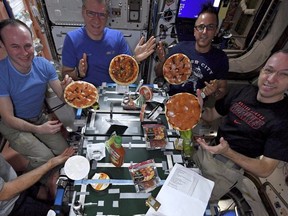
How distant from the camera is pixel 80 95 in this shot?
217 cm

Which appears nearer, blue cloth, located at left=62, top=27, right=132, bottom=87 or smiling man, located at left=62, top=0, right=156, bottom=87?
smiling man, located at left=62, top=0, right=156, bottom=87

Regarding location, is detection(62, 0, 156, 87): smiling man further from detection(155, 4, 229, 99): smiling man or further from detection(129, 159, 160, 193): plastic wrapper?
detection(129, 159, 160, 193): plastic wrapper

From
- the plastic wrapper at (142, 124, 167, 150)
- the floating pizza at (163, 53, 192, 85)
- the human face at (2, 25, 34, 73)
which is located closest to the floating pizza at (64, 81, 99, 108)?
the human face at (2, 25, 34, 73)

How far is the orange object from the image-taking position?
170cm

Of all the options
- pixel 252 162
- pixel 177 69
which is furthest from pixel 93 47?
pixel 252 162

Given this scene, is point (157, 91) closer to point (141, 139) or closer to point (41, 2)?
point (141, 139)

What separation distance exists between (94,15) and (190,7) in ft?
6.00

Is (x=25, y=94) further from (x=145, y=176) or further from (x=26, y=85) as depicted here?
(x=145, y=176)

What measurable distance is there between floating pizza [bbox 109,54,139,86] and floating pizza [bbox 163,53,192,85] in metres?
0.37

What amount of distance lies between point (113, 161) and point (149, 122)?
0.61 metres

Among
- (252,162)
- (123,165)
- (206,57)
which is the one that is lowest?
(123,165)

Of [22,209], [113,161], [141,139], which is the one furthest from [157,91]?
[22,209]

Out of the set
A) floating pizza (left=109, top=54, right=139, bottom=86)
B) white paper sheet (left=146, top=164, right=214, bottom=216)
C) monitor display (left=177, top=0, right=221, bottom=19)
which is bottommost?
white paper sheet (left=146, top=164, right=214, bottom=216)

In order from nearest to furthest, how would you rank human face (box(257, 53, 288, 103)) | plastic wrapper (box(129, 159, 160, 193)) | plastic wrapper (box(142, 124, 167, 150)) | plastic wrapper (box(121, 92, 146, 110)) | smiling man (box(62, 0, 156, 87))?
plastic wrapper (box(129, 159, 160, 193))
human face (box(257, 53, 288, 103))
plastic wrapper (box(142, 124, 167, 150))
plastic wrapper (box(121, 92, 146, 110))
smiling man (box(62, 0, 156, 87))
